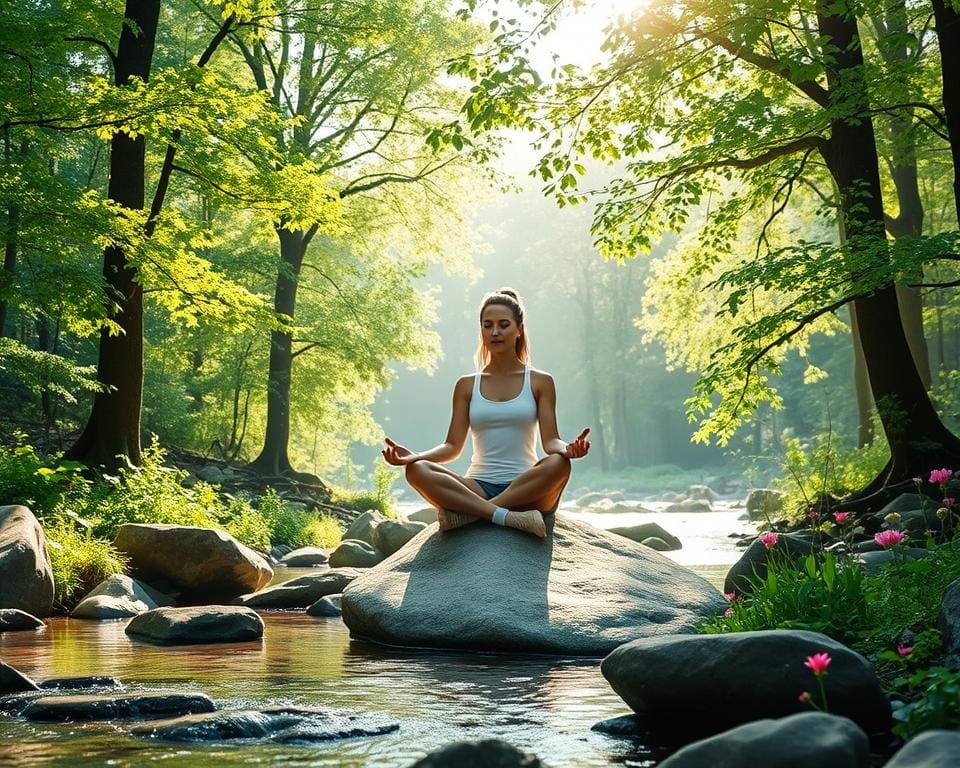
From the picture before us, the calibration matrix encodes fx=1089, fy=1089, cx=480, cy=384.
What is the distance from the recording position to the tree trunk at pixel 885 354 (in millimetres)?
12211

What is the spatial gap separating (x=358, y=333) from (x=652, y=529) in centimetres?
919

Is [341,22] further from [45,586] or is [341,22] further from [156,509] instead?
[45,586]

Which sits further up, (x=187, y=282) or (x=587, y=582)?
(x=187, y=282)

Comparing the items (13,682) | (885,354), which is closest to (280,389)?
(885,354)

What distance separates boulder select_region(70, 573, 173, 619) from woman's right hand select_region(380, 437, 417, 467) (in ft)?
7.59

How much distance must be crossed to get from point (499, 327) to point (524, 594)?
192 cm

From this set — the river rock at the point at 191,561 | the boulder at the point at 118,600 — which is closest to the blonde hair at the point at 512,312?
the boulder at the point at 118,600

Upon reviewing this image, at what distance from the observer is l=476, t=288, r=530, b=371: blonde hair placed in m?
7.51

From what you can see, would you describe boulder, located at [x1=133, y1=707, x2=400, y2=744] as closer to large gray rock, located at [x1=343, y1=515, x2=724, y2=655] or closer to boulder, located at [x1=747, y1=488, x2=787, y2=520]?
large gray rock, located at [x1=343, y1=515, x2=724, y2=655]

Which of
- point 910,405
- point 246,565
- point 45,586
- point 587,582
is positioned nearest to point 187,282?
point 246,565

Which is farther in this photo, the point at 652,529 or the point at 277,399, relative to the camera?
the point at 277,399

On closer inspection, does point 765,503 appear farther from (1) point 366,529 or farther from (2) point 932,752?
(2) point 932,752

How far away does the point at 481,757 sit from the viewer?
2.56m

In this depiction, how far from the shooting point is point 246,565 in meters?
9.56
